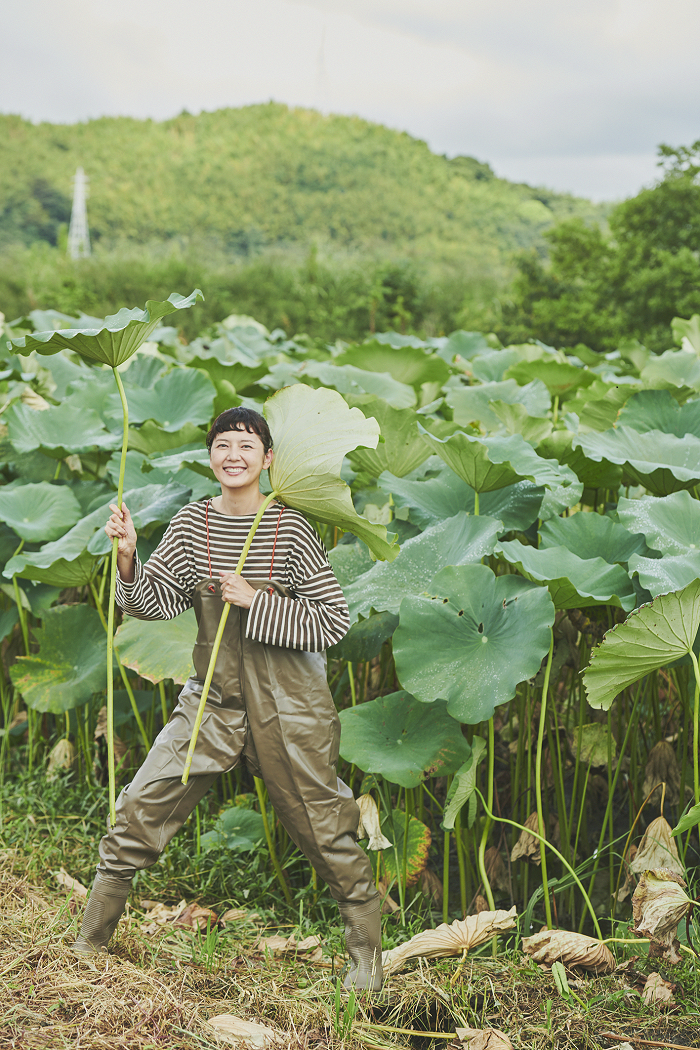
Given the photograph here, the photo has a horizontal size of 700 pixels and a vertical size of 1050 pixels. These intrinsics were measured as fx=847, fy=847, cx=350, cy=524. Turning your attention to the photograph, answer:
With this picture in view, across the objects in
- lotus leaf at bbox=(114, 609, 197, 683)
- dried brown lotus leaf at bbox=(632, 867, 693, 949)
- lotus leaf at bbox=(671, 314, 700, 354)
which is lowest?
dried brown lotus leaf at bbox=(632, 867, 693, 949)

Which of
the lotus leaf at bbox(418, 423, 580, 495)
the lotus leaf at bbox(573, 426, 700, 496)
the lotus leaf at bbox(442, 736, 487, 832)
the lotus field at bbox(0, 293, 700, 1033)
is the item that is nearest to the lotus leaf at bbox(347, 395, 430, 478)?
the lotus field at bbox(0, 293, 700, 1033)

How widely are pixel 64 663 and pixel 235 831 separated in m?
0.63

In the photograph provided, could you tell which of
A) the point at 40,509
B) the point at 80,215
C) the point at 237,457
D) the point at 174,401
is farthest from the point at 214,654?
the point at 80,215

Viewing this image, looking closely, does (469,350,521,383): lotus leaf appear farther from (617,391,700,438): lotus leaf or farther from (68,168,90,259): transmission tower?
(68,168,90,259): transmission tower

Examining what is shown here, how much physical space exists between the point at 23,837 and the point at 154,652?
644 millimetres

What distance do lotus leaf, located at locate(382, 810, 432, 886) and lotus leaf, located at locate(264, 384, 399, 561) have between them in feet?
2.12

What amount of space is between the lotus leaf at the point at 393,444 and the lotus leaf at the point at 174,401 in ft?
Answer: 1.85

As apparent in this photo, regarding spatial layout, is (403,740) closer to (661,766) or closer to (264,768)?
(264,768)

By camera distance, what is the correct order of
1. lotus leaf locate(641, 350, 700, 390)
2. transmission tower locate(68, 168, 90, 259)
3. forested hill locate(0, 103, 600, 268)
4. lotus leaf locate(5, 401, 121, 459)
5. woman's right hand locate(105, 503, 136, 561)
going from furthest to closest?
forested hill locate(0, 103, 600, 268) < transmission tower locate(68, 168, 90, 259) < lotus leaf locate(641, 350, 700, 390) < lotus leaf locate(5, 401, 121, 459) < woman's right hand locate(105, 503, 136, 561)

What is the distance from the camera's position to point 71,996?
4.75ft

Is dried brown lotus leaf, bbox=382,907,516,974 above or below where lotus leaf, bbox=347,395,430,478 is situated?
below

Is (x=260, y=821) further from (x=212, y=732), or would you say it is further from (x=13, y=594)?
(x=13, y=594)

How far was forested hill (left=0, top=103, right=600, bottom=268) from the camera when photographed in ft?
105

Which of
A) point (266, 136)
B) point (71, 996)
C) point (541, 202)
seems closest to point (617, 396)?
point (71, 996)
